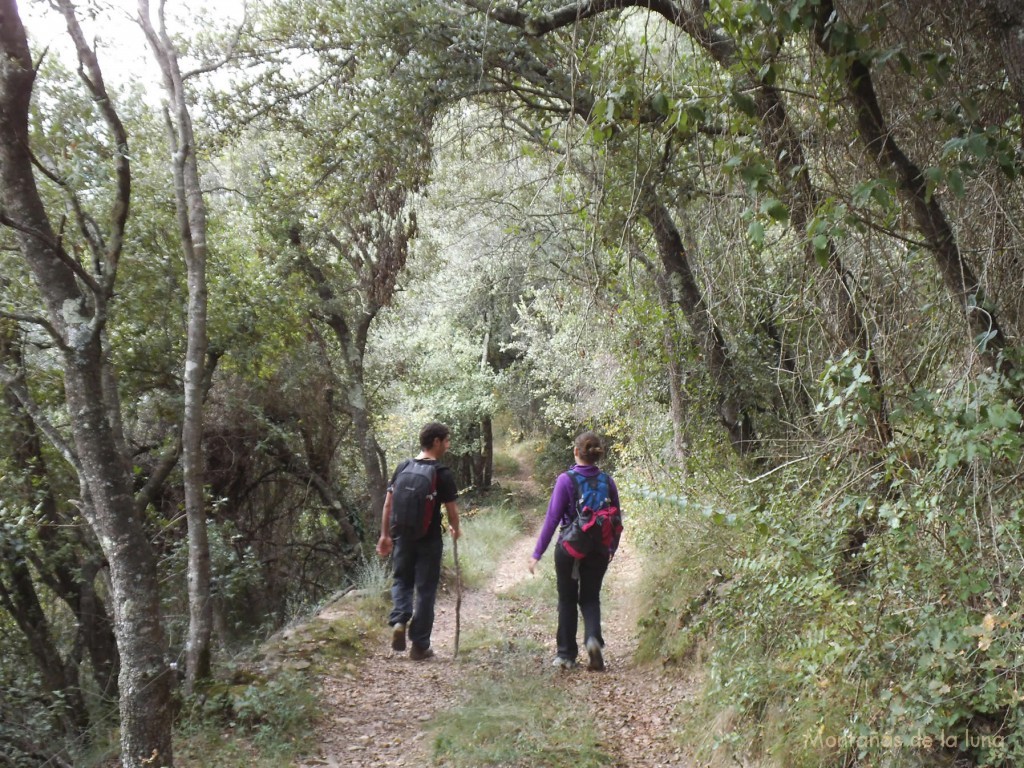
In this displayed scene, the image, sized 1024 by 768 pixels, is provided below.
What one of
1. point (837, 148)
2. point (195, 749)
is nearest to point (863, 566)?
point (837, 148)

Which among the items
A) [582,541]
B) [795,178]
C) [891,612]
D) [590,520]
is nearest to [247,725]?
[582,541]

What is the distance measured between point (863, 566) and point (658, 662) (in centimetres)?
237

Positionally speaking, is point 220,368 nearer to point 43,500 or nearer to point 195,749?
point 43,500

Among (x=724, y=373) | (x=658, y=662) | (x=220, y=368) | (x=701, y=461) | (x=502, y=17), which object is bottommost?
(x=658, y=662)

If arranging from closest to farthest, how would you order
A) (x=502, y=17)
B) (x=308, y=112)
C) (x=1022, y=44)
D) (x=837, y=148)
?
(x=1022, y=44) → (x=837, y=148) → (x=502, y=17) → (x=308, y=112)

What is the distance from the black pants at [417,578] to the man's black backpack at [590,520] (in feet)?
3.78

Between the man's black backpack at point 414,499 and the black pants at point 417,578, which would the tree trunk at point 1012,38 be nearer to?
the man's black backpack at point 414,499

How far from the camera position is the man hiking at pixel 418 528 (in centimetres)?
557

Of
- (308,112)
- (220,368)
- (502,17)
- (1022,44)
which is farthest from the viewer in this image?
(220,368)

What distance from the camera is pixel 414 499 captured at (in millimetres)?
5539

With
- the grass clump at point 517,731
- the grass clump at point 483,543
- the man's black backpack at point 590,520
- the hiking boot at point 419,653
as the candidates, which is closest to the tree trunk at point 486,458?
the grass clump at point 483,543

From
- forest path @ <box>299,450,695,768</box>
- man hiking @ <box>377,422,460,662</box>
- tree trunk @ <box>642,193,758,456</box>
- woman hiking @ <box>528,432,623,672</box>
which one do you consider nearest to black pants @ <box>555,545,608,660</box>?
woman hiking @ <box>528,432,623,672</box>

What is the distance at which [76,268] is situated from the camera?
144 inches

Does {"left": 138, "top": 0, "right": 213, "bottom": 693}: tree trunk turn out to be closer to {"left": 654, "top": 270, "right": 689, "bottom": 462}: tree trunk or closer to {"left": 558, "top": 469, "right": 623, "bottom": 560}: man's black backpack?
{"left": 558, "top": 469, "right": 623, "bottom": 560}: man's black backpack
